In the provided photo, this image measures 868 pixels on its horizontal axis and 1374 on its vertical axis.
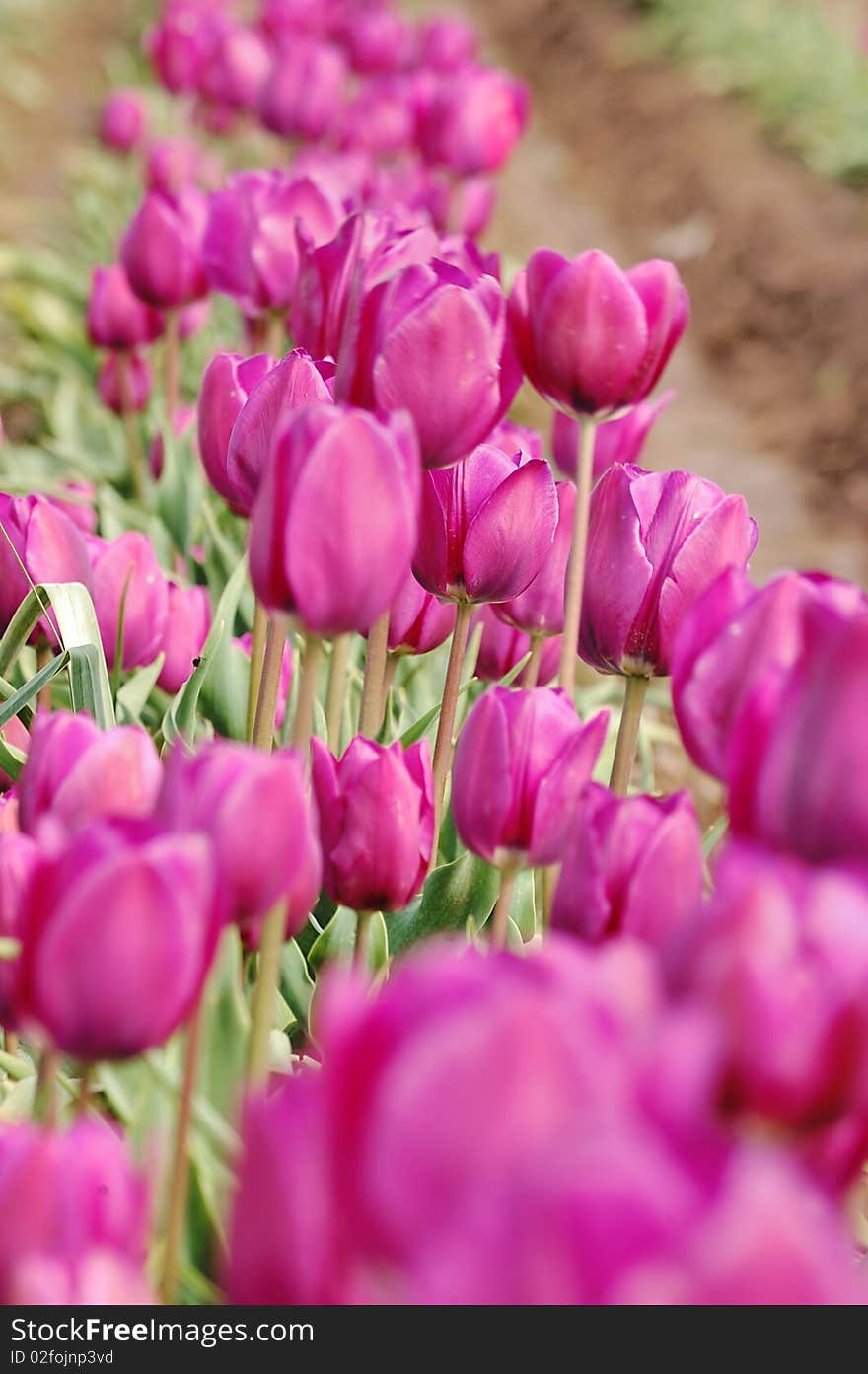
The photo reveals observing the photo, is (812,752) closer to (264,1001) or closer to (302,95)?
(264,1001)

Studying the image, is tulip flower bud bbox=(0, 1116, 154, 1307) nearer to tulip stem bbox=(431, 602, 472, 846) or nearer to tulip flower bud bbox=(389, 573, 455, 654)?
tulip stem bbox=(431, 602, 472, 846)

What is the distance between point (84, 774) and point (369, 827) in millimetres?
187

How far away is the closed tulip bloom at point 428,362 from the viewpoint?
0.74 m

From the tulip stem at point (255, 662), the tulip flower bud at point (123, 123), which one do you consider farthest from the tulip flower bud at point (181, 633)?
the tulip flower bud at point (123, 123)

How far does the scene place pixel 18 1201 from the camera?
15.6 inches

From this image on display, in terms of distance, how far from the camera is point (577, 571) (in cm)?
90

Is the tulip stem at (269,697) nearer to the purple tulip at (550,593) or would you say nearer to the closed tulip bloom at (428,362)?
the closed tulip bloom at (428,362)

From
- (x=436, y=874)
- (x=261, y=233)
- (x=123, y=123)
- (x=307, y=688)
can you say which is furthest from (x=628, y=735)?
(x=123, y=123)

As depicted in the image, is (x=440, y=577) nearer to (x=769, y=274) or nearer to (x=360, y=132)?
(x=360, y=132)

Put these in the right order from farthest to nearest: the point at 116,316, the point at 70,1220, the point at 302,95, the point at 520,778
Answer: the point at 302,95 → the point at 116,316 → the point at 520,778 → the point at 70,1220

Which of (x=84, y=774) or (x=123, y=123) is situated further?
(x=123, y=123)

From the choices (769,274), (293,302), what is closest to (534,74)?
(769,274)

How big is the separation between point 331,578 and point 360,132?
3331mm

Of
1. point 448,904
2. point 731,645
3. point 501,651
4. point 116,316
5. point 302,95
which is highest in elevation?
point 302,95
